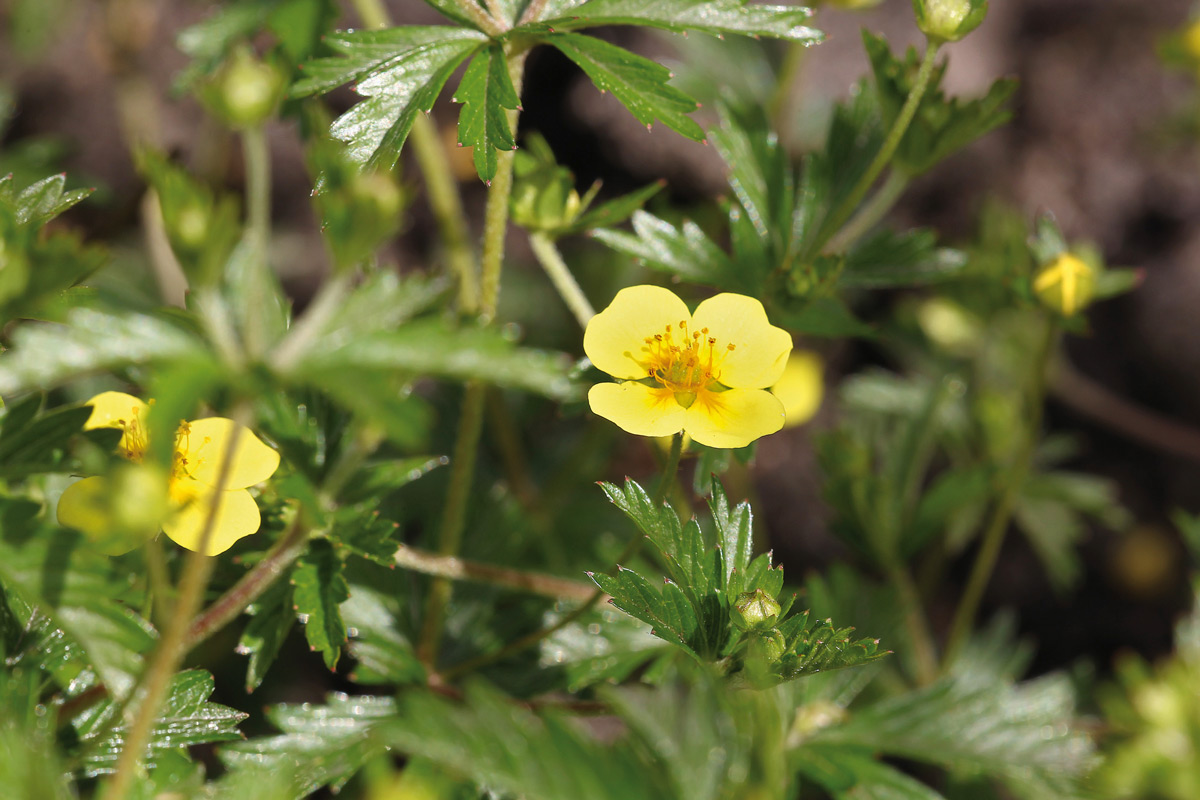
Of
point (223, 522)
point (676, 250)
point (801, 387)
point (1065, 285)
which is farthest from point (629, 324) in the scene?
point (801, 387)

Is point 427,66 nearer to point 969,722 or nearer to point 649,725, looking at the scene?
point 649,725

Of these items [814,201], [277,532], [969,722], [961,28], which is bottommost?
[969,722]

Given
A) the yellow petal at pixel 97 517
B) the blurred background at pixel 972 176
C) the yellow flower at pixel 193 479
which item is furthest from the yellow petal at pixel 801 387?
the yellow petal at pixel 97 517

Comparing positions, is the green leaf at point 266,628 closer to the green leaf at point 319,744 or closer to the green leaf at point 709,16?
the green leaf at point 319,744

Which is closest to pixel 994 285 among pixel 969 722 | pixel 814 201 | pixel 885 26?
pixel 814 201

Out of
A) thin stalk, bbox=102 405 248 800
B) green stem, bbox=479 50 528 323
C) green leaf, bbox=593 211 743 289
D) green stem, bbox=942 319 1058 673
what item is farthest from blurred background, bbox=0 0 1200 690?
thin stalk, bbox=102 405 248 800

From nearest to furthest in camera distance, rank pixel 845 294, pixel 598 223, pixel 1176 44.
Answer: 1. pixel 598 223
2. pixel 1176 44
3. pixel 845 294

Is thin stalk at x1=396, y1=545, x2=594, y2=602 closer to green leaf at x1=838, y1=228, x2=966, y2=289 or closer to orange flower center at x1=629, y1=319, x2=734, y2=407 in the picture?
orange flower center at x1=629, y1=319, x2=734, y2=407
